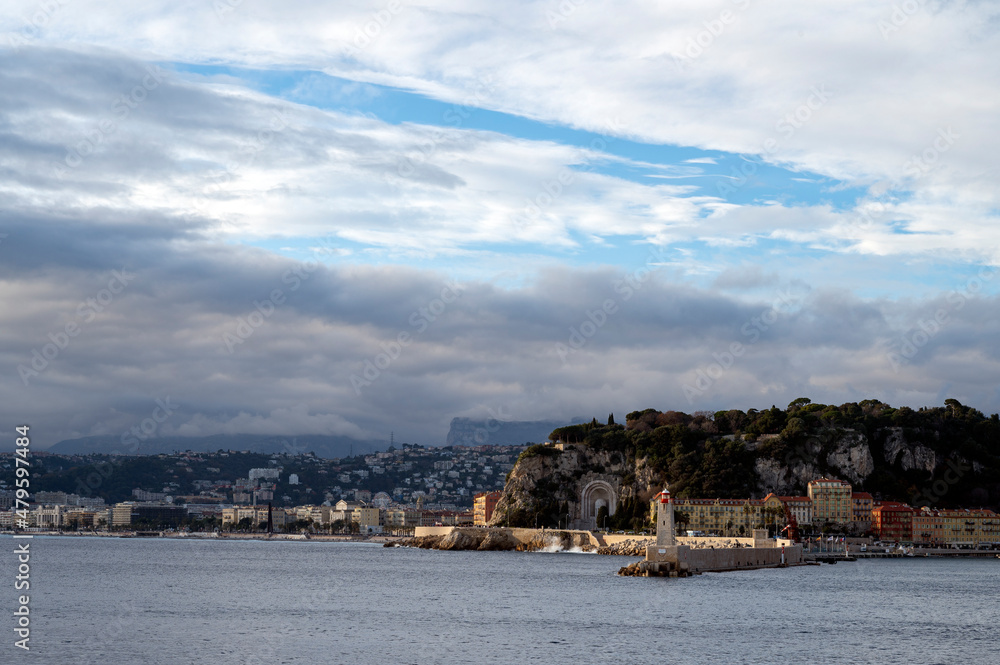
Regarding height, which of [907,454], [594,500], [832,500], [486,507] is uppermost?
[907,454]

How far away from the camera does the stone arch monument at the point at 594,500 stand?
432ft

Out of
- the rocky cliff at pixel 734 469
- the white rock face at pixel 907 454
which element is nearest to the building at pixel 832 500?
the rocky cliff at pixel 734 469

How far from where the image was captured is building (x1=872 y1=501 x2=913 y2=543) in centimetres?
11762

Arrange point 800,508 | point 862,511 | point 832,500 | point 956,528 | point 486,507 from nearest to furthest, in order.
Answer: point 800,508, point 832,500, point 956,528, point 862,511, point 486,507

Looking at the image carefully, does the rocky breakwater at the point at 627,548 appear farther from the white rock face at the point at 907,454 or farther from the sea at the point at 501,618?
the white rock face at the point at 907,454

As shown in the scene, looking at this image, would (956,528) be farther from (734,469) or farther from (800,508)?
(734,469)

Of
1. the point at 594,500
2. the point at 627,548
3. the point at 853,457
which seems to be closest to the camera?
the point at 627,548

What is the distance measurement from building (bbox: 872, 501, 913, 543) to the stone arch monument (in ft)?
98.7

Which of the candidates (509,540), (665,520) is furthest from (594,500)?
(665,520)

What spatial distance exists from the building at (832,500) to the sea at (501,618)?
43350mm

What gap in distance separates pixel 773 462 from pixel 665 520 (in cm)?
6125

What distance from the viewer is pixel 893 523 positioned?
387ft

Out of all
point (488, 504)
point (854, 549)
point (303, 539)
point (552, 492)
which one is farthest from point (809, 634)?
point (303, 539)

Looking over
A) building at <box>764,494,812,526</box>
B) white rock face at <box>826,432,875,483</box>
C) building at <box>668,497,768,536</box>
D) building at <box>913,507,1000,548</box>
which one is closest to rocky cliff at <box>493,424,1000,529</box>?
white rock face at <box>826,432,875,483</box>
